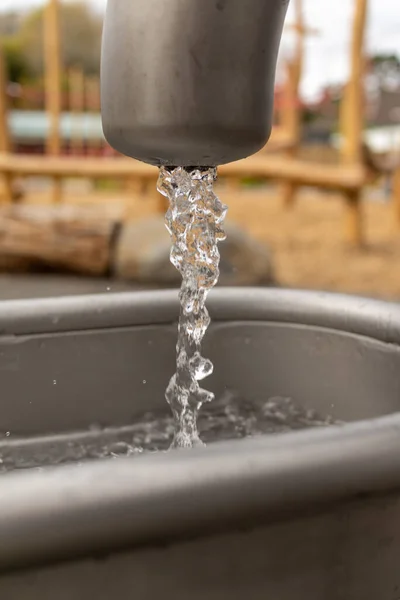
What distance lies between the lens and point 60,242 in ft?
9.99

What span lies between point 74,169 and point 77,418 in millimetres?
3238

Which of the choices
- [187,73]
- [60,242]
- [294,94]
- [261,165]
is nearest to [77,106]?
[294,94]

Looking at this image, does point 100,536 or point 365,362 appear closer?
point 100,536

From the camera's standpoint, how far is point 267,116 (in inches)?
21.5

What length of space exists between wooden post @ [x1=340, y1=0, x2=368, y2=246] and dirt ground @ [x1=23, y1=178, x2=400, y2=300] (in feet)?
0.38

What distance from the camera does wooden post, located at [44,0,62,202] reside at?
4.77m

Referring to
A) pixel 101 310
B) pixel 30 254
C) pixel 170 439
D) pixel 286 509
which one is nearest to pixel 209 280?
pixel 101 310

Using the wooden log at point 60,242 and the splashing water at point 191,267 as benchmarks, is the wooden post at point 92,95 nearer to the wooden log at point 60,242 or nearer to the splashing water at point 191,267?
the wooden log at point 60,242

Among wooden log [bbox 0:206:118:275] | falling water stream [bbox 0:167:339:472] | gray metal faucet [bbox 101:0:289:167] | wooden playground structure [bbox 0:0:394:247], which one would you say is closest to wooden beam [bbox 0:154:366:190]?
wooden playground structure [bbox 0:0:394:247]

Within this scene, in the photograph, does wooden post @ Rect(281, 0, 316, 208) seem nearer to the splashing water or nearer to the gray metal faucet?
the splashing water

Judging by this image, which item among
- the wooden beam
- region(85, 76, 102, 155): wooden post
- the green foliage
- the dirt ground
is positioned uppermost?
the green foliage

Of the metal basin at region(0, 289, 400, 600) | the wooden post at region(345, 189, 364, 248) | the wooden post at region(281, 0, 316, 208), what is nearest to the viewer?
the metal basin at region(0, 289, 400, 600)

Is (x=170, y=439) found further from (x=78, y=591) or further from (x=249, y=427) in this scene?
(x=78, y=591)

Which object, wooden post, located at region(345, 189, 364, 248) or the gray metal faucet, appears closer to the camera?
the gray metal faucet
